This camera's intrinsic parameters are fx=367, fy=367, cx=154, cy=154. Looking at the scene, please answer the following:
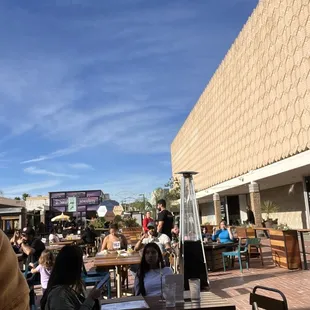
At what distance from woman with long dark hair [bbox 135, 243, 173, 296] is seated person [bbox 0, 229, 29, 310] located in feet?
10.9

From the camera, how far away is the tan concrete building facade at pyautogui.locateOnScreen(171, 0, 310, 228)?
1667cm

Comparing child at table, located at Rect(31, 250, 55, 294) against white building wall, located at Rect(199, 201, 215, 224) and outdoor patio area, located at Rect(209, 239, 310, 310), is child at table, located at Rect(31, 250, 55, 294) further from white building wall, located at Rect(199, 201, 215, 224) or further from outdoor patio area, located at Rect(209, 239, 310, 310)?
white building wall, located at Rect(199, 201, 215, 224)

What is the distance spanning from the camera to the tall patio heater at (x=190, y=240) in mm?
7055

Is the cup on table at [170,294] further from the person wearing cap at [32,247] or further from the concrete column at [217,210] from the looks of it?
the concrete column at [217,210]

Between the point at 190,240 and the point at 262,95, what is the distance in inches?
630

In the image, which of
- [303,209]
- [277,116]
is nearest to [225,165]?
[303,209]

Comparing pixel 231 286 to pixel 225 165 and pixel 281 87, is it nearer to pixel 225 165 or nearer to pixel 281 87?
pixel 281 87

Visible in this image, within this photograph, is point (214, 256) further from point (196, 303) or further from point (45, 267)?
point (196, 303)

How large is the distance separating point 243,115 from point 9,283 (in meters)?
24.9

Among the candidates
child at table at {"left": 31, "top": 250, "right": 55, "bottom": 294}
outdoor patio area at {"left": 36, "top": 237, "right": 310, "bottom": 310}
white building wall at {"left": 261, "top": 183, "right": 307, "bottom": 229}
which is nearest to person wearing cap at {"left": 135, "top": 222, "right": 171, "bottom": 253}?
outdoor patio area at {"left": 36, "top": 237, "right": 310, "bottom": 310}

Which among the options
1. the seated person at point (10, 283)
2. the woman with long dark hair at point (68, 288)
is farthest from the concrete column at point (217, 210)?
the seated person at point (10, 283)

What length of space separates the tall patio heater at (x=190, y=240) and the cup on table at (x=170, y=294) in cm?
429

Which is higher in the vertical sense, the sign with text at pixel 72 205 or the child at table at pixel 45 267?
the sign with text at pixel 72 205

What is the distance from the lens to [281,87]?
61.2 ft
